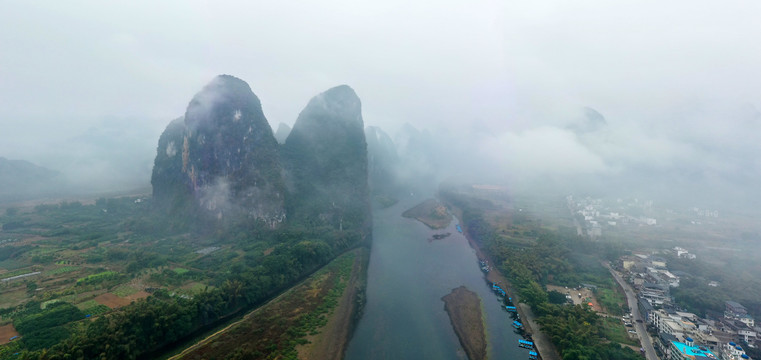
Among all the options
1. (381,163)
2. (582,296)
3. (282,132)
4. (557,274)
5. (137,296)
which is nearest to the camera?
(137,296)

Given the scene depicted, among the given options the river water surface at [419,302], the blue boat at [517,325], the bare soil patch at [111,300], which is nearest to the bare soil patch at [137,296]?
the bare soil patch at [111,300]

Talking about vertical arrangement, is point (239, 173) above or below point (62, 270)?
above

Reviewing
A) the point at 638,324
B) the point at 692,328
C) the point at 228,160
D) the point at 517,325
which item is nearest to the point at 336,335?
the point at 517,325

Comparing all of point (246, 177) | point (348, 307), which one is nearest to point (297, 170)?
point (246, 177)

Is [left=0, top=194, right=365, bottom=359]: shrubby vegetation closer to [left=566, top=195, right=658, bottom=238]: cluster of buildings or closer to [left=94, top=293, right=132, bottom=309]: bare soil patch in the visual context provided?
[left=94, top=293, right=132, bottom=309]: bare soil patch

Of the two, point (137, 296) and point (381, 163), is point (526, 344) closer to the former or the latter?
point (137, 296)

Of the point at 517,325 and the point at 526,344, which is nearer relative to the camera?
the point at 526,344

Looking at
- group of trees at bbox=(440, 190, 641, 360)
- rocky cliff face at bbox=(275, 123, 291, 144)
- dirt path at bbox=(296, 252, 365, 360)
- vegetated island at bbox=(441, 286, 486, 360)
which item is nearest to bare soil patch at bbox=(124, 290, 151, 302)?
dirt path at bbox=(296, 252, 365, 360)
